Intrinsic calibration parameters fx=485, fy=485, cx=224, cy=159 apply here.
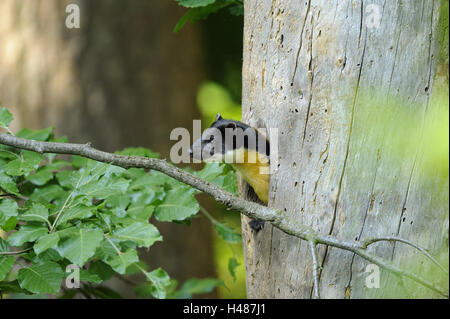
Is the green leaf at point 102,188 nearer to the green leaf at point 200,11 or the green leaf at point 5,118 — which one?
the green leaf at point 5,118

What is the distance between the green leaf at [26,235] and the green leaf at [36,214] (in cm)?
3

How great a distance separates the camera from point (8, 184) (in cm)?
208

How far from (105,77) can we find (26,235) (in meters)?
3.26

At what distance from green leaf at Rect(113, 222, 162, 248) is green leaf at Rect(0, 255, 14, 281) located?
0.41 meters

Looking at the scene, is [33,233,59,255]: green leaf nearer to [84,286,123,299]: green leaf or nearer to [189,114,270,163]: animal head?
[189,114,270,163]: animal head

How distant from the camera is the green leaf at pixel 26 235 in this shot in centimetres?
181

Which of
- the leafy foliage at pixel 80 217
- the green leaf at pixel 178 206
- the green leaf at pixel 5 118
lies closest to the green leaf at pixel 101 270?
the leafy foliage at pixel 80 217

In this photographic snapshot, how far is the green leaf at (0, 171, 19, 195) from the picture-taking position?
6.70ft

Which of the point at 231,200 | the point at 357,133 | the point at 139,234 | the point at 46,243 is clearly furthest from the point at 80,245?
the point at 357,133

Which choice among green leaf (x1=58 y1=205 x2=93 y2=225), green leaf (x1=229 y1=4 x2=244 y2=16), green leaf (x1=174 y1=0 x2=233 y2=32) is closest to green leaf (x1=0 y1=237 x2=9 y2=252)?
green leaf (x1=58 y1=205 x2=93 y2=225)

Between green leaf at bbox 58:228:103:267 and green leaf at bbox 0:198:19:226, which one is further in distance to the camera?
green leaf at bbox 0:198:19:226
